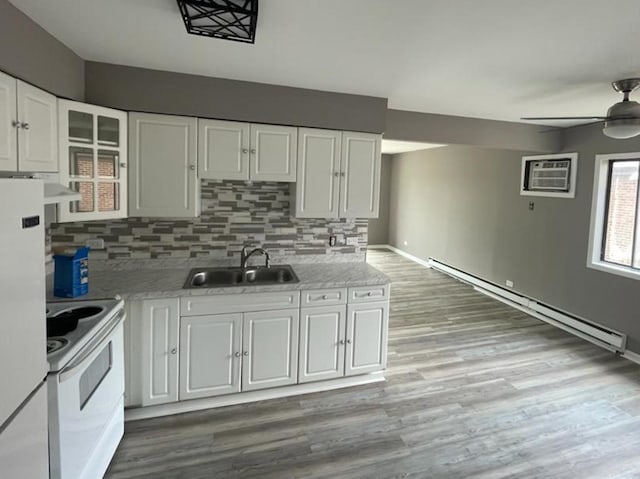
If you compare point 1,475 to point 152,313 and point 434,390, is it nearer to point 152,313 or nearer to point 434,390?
point 152,313

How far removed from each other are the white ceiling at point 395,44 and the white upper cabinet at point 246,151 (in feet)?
1.27

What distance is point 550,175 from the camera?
4.66 metres

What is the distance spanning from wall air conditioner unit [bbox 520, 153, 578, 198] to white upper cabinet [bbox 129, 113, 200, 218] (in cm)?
437

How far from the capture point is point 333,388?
2953 mm

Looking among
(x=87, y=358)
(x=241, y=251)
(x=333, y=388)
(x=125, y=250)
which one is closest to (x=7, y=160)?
(x=87, y=358)

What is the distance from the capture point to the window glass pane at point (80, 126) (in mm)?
2321

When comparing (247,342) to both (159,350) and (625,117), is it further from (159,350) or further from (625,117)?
(625,117)

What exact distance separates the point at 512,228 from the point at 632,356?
2194 mm

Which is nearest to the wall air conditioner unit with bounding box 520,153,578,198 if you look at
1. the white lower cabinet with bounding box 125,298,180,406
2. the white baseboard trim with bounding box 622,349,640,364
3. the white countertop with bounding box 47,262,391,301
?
the white baseboard trim with bounding box 622,349,640,364

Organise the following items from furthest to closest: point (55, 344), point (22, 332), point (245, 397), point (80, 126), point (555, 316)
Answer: point (555, 316) → point (245, 397) → point (80, 126) → point (55, 344) → point (22, 332)

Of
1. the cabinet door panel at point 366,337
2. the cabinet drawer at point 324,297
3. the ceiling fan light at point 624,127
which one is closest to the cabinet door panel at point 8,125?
the cabinet drawer at point 324,297

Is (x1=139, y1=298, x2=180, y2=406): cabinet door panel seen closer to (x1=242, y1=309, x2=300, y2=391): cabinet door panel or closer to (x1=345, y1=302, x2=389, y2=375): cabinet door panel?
(x1=242, y1=309, x2=300, y2=391): cabinet door panel

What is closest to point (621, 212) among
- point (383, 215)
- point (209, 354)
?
point (209, 354)

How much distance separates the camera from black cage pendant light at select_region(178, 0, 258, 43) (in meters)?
1.63
